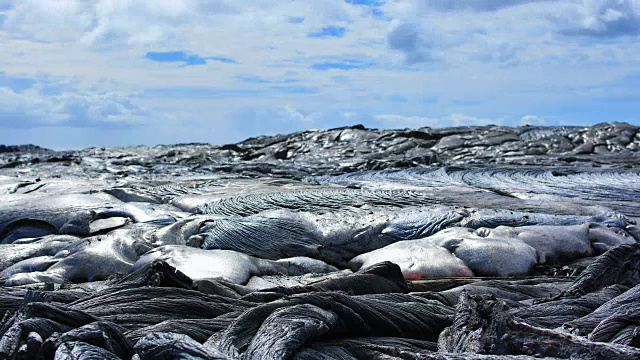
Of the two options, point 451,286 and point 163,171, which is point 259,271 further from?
point 163,171

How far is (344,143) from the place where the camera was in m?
23.1

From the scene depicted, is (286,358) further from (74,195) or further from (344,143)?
(344,143)

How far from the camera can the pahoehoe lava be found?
3.69 metres

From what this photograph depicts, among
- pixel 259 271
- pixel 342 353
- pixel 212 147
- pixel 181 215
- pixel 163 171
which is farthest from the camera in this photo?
pixel 212 147

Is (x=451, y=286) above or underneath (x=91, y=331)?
underneath

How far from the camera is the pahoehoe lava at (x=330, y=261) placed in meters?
3.69

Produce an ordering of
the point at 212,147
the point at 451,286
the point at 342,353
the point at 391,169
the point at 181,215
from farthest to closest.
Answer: the point at 212,147 < the point at 391,169 < the point at 181,215 < the point at 451,286 < the point at 342,353

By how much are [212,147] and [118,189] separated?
571 inches

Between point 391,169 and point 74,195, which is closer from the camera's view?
point 74,195

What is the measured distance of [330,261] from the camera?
862 cm

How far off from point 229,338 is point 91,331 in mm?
667

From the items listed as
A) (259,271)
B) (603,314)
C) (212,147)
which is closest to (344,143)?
(212,147)

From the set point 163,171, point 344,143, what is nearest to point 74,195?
point 163,171

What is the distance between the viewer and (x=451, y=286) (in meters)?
6.73
